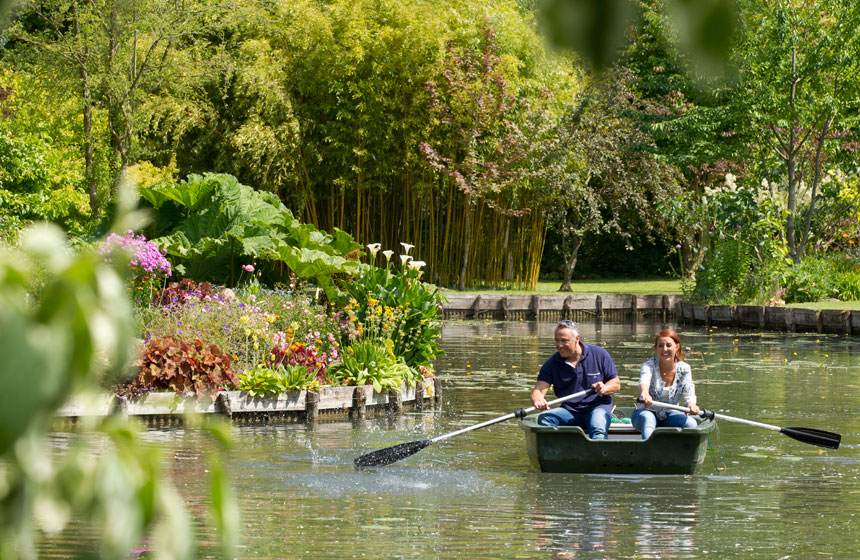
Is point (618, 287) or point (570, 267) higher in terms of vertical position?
point (570, 267)

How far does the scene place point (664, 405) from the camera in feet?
29.0

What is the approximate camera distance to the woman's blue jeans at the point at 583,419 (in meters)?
9.05

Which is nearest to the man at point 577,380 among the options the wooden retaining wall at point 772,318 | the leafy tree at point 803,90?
the wooden retaining wall at point 772,318

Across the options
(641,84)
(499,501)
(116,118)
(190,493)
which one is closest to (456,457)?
(499,501)

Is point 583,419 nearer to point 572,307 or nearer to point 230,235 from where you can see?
point 230,235

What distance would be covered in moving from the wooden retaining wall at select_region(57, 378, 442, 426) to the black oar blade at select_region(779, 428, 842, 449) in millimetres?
4428

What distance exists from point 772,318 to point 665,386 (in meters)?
15.2

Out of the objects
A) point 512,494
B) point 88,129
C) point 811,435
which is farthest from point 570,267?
point 512,494

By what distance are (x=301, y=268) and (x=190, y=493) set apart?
7238mm

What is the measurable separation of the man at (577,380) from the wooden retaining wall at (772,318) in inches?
555

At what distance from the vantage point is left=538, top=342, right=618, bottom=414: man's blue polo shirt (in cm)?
917

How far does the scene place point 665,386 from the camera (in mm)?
9266

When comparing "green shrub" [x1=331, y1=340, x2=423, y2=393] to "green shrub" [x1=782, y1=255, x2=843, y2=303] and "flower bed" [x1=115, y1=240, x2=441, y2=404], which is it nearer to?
"flower bed" [x1=115, y1=240, x2=441, y2=404]

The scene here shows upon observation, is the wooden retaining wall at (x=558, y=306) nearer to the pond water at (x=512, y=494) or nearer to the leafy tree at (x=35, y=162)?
the leafy tree at (x=35, y=162)
